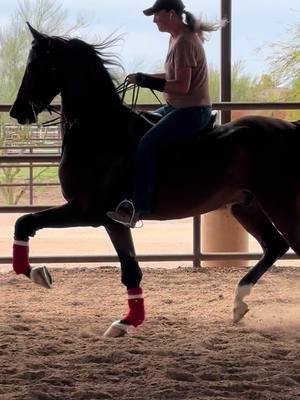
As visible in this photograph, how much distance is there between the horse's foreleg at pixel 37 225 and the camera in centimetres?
456

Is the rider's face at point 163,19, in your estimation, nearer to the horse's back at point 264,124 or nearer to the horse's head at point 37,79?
the horse's head at point 37,79

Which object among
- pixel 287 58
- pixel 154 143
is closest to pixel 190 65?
pixel 154 143

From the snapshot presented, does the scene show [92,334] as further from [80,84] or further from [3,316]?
[80,84]

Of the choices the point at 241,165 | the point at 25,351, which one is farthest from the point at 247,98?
the point at 25,351

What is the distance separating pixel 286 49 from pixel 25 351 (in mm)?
8194

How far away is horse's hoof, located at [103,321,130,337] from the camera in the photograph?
4.74 metres

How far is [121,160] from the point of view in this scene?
15.4 feet

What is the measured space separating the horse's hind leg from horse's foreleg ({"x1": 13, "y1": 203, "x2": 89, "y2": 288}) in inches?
52.3

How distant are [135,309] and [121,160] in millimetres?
953

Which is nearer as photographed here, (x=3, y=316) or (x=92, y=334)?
(x=92, y=334)

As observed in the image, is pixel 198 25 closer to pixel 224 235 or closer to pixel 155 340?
pixel 155 340

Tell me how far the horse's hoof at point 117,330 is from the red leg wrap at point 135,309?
6 centimetres

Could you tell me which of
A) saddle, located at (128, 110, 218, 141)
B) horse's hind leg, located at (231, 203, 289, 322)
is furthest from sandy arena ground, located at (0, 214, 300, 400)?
saddle, located at (128, 110, 218, 141)

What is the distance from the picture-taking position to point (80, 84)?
4.80m
